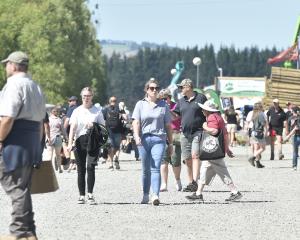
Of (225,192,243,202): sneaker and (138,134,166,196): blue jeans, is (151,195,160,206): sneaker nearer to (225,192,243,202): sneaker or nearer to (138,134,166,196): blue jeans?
(138,134,166,196): blue jeans

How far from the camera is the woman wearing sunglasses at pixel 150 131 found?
15.3 metres

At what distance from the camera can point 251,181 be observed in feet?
68.9

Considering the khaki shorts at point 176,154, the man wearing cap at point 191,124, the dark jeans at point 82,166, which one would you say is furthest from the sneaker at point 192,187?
the dark jeans at point 82,166

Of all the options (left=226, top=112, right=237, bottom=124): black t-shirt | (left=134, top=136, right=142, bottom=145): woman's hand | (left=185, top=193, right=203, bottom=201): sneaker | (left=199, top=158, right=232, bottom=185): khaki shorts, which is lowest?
(left=226, top=112, right=237, bottom=124): black t-shirt

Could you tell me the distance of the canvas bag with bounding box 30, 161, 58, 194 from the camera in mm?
10750

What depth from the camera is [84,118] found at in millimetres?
15523

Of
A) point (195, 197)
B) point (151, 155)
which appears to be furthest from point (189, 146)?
point (151, 155)

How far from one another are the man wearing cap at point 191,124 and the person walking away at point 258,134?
905 centimetres

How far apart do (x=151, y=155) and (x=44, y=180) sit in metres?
4.63

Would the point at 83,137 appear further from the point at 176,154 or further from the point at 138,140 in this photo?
the point at 176,154

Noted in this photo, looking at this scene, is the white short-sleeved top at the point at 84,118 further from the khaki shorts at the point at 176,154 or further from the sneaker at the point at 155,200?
the khaki shorts at the point at 176,154

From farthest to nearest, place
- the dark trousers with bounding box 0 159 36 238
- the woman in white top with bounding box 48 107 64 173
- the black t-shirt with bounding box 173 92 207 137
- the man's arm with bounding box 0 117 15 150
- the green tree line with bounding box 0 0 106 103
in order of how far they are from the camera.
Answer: the green tree line with bounding box 0 0 106 103, the woman in white top with bounding box 48 107 64 173, the black t-shirt with bounding box 173 92 207 137, the dark trousers with bounding box 0 159 36 238, the man's arm with bounding box 0 117 15 150

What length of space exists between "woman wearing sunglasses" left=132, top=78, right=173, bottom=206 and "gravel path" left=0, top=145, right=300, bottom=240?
1.62 ft

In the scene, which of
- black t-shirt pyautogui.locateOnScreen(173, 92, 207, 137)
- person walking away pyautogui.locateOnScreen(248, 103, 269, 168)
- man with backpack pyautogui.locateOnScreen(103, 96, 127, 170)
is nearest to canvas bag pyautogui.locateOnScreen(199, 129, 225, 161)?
black t-shirt pyautogui.locateOnScreen(173, 92, 207, 137)
